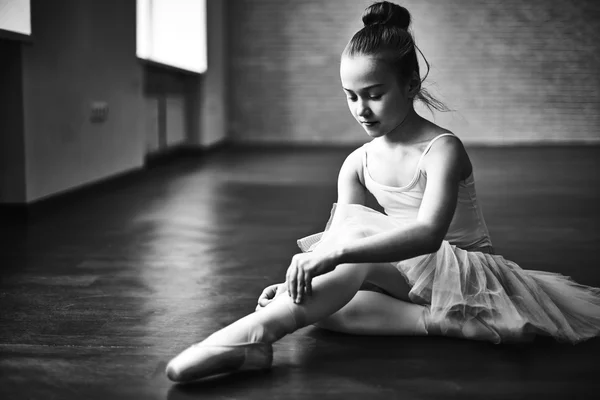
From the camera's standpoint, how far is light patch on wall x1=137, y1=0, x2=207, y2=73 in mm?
6242

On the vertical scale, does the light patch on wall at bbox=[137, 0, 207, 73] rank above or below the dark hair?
above

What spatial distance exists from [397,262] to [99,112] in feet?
10.9

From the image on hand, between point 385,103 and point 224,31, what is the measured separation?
25.3 ft

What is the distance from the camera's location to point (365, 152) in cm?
161

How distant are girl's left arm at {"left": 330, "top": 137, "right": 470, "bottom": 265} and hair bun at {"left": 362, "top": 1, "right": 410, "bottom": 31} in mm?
264

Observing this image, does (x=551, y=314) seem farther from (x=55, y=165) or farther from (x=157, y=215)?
(x=55, y=165)

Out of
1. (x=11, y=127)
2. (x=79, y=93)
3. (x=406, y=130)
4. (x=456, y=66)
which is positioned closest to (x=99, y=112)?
(x=79, y=93)

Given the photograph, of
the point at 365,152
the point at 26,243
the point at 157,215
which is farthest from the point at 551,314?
the point at 157,215

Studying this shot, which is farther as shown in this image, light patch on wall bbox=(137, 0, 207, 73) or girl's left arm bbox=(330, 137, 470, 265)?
light patch on wall bbox=(137, 0, 207, 73)

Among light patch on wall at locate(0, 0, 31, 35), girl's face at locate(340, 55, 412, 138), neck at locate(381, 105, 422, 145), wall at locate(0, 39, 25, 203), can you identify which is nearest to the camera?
girl's face at locate(340, 55, 412, 138)

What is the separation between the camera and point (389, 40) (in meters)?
1.39

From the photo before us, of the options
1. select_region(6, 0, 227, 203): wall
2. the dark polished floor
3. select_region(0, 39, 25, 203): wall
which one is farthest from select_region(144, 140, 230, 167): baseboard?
select_region(0, 39, 25, 203): wall

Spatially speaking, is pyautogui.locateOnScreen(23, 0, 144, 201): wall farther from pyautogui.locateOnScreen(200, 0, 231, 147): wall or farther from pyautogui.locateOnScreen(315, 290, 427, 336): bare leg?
pyautogui.locateOnScreen(200, 0, 231, 147): wall

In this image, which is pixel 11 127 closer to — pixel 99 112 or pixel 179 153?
pixel 99 112
